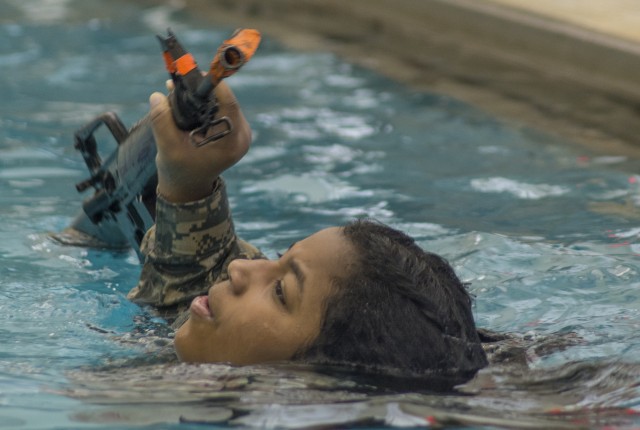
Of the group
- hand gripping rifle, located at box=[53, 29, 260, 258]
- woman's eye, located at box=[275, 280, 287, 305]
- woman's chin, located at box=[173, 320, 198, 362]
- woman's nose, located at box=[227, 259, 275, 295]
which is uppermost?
hand gripping rifle, located at box=[53, 29, 260, 258]

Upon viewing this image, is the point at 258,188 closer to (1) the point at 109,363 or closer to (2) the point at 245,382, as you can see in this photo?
(1) the point at 109,363

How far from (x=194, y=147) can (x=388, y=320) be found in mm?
727

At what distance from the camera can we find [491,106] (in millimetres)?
6219

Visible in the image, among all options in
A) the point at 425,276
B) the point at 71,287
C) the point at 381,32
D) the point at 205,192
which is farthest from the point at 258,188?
the point at 381,32

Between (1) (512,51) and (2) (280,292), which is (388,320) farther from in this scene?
(1) (512,51)

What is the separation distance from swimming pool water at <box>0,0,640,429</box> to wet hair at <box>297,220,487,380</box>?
9 centimetres

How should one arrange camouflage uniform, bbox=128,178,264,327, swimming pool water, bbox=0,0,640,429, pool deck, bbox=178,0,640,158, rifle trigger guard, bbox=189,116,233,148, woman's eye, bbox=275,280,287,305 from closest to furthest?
swimming pool water, bbox=0,0,640,429 → woman's eye, bbox=275,280,287,305 → rifle trigger guard, bbox=189,116,233,148 → camouflage uniform, bbox=128,178,264,327 → pool deck, bbox=178,0,640,158

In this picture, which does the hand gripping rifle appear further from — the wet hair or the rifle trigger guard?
the wet hair

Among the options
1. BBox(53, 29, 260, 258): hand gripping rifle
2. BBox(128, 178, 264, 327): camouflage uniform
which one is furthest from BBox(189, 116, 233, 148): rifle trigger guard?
BBox(128, 178, 264, 327): camouflage uniform

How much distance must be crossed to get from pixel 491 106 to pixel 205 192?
321 centimetres

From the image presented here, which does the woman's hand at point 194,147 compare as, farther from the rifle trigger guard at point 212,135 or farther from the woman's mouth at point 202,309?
the woman's mouth at point 202,309

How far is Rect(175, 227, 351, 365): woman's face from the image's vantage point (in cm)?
277

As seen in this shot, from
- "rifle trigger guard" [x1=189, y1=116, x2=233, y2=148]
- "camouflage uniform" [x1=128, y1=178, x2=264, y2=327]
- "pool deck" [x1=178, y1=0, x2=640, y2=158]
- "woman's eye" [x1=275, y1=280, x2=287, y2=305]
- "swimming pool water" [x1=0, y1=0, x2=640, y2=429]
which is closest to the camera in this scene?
"swimming pool water" [x1=0, y1=0, x2=640, y2=429]

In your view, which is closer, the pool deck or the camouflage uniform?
the camouflage uniform
